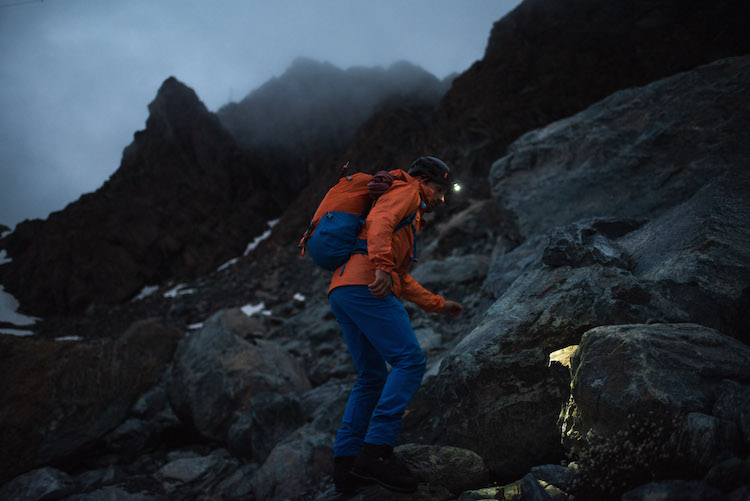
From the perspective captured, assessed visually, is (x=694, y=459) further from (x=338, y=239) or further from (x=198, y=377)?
(x=198, y=377)

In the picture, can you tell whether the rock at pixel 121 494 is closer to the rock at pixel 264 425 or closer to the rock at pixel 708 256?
the rock at pixel 264 425

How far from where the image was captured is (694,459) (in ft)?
5.06

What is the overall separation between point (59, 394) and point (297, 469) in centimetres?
363

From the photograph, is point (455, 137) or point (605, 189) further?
point (455, 137)

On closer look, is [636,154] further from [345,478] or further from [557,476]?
[345,478]

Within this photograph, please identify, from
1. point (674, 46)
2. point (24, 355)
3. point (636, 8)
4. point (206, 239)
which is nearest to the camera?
point (24, 355)

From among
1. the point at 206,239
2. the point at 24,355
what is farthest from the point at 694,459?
the point at 206,239

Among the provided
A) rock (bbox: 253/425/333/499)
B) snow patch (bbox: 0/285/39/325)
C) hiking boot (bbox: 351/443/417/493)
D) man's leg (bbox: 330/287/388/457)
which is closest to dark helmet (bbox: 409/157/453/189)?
man's leg (bbox: 330/287/388/457)

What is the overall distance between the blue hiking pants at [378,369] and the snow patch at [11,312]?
58.6m

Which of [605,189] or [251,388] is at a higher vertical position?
[605,189]

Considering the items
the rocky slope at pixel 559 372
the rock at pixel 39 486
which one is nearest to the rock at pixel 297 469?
the rocky slope at pixel 559 372

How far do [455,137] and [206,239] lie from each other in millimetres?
40246

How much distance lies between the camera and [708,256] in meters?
2.63

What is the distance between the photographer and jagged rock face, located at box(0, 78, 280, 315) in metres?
49.0
